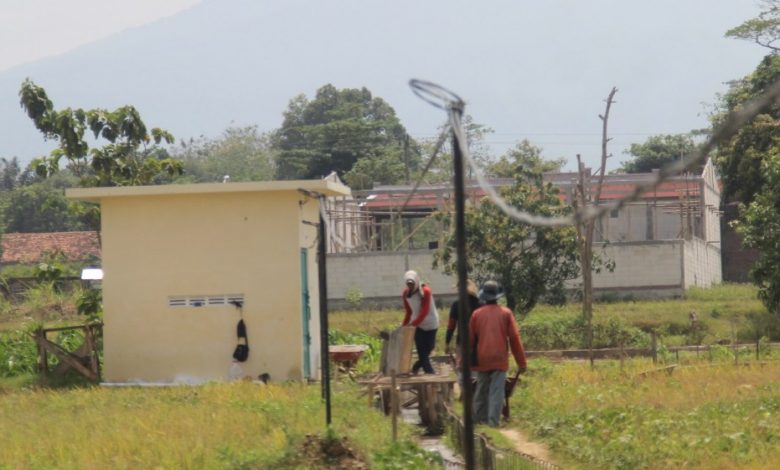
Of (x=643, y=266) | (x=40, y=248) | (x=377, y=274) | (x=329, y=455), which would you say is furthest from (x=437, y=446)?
(x=40, y=248)

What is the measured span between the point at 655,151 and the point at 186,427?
2769 inches

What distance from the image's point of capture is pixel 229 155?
113562mm

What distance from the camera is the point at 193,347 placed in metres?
24.0

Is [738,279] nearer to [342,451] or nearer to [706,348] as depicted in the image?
[706,348]

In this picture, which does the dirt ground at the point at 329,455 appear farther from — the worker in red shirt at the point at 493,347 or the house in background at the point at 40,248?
the house in background at the point at 40,248

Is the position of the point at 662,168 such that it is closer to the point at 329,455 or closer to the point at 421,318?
the point at 329,455

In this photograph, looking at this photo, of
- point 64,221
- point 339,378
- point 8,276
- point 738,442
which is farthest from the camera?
point 64,221

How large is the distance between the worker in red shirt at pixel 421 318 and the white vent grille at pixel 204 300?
5.45m

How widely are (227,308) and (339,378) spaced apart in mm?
3124

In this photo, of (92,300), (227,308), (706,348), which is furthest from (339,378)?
(706,348)

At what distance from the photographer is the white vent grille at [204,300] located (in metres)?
23.9

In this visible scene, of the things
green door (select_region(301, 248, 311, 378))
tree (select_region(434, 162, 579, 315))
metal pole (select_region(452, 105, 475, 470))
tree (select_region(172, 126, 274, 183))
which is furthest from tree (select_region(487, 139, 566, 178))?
tree (select_region(172, 126, 274, 183))

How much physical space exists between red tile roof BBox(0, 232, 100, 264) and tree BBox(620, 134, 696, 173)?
32.9 metres

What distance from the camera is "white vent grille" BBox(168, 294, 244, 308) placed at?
78.3 ft
